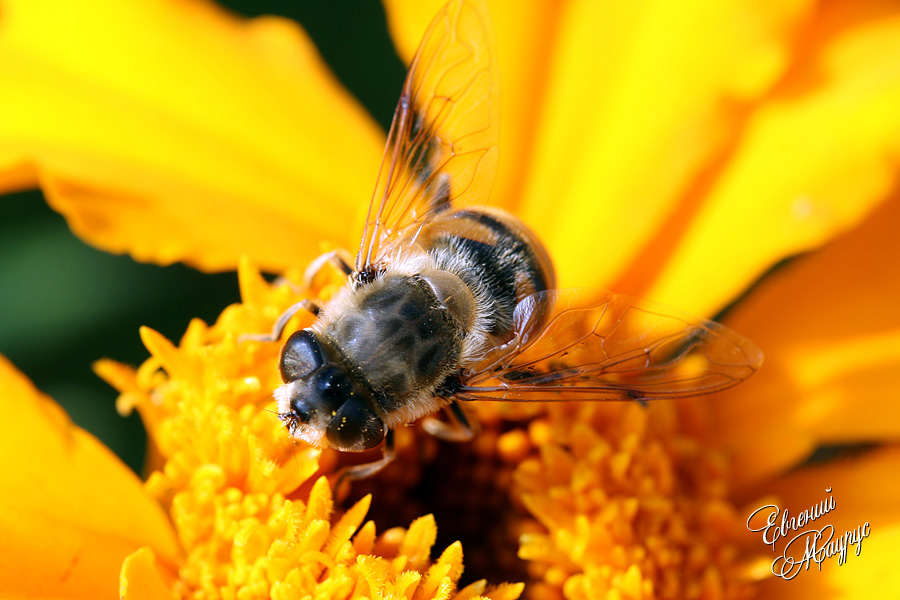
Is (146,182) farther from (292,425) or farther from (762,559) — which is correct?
(762,559)

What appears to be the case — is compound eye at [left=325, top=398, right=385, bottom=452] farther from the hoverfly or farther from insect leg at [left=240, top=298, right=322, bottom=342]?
insect leg at [left=240, top=298, right=322, bottom=342]

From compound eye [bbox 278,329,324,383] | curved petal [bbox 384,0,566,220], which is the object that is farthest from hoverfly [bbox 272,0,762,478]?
curved petal [bbox 384,0,566,220]

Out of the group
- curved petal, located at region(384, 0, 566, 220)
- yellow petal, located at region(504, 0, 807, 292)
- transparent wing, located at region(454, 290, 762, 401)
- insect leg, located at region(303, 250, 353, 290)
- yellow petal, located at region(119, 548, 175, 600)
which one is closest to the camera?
yellow petal, located at region(119, 548, 175, 600)

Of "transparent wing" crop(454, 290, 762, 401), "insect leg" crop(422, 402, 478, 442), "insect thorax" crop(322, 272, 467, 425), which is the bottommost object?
"insect leg" crop(422, 402, 478, 442)

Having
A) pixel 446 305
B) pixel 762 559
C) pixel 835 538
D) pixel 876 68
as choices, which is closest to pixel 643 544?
pixel 762 559

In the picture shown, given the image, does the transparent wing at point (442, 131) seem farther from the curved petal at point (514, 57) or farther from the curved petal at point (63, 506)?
the curved petal at point (63, 506)

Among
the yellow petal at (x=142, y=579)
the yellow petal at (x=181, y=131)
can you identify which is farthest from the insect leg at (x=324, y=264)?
the yellow petal at (x=142, y=579)
